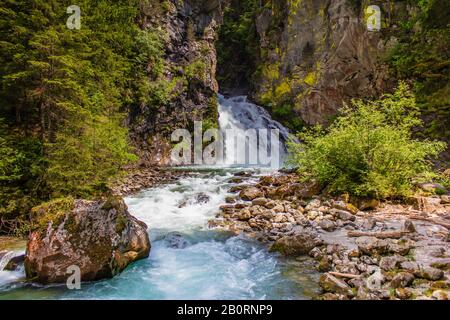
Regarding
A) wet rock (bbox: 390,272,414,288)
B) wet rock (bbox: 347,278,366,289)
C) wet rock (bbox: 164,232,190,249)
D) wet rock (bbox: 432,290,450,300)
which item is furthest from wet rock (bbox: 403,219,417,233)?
wet rock (bbox: 164,232,190,249)

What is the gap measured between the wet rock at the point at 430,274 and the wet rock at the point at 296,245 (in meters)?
2.06

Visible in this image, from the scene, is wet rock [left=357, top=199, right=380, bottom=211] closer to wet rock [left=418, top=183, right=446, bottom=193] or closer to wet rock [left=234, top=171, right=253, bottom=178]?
wet rock [left=418, top=183, right=446, bottom=193]

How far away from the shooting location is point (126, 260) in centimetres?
605

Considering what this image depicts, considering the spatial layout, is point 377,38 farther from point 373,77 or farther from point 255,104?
point 255,104

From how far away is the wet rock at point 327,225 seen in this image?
7.43 metres

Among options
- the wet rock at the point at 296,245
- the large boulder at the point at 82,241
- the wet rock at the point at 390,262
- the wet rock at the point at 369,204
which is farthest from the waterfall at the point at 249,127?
the wet rock at the point at 390,262

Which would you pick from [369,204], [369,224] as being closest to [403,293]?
[369,224]

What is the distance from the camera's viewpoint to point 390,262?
16.6ft

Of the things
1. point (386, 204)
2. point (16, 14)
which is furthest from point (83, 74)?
point (386, 204)

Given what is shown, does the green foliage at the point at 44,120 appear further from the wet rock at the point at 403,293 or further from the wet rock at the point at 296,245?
the wet rock at the point at 403,293

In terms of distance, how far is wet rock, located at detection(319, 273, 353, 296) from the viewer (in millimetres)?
4465

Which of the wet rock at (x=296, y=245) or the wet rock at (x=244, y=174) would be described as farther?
the wet rock at (x=244, y=174)
